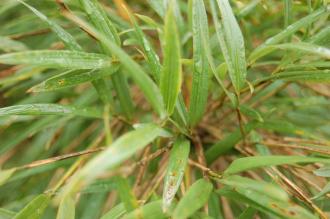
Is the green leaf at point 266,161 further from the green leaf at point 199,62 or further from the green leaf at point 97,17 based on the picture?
the green leaf at point 97,17

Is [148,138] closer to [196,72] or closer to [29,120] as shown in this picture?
[196,72]

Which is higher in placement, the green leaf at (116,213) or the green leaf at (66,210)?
the green leaf at (66,210)

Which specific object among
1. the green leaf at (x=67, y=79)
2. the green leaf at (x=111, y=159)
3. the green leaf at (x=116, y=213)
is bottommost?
the green leaf at (x=116, y=213)

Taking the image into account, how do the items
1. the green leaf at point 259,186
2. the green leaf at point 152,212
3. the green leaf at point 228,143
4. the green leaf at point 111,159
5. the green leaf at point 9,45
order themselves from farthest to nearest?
the green leaf at point 9,45 < the green leaf at point 228,143 < the green leaf at point 152,212 < the green leaf at point 259,186 < the green leaf at point 111,159

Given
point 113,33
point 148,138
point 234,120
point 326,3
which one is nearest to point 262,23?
point 234,120

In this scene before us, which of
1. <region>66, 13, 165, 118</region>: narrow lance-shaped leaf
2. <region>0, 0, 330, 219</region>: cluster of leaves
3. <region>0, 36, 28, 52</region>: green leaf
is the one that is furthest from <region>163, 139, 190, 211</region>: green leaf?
<region>0, 36, 28, 52</region>: green leaf

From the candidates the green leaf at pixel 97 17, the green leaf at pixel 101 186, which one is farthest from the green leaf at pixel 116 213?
the green leaf at pixel 97 17
